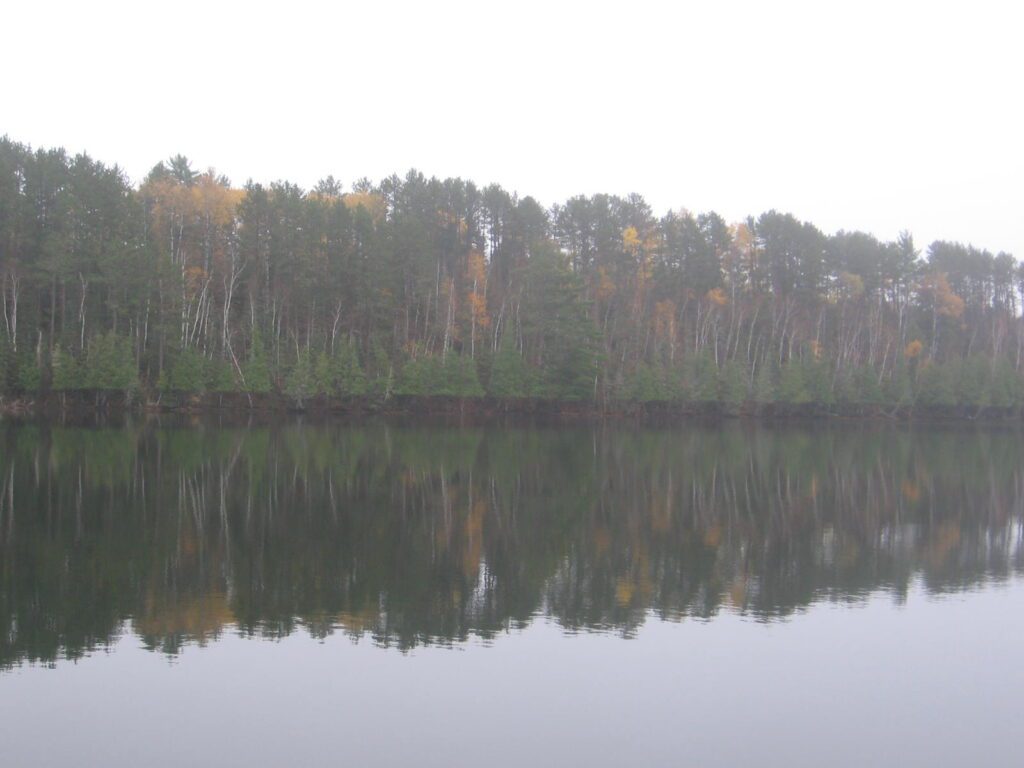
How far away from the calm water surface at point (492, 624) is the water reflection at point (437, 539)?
86mm

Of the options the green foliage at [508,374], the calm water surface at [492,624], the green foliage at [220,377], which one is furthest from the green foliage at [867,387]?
the calm water surface at [492,624]

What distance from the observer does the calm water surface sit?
8859mm

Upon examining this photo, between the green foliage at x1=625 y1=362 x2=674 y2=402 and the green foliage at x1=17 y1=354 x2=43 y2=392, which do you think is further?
the green foliage at x1=625 y1=362 x2=674 y2=402

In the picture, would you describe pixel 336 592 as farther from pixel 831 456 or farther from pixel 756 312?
pixel 756 312

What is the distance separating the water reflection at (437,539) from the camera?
12.4m

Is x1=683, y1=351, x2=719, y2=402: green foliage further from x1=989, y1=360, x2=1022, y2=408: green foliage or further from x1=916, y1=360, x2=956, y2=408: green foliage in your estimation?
x1=989, y1=360, x2=1022, y2=408: green foliage

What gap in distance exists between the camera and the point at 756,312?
74.2 m

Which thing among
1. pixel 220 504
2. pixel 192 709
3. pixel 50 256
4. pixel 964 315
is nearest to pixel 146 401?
pixel 50 256

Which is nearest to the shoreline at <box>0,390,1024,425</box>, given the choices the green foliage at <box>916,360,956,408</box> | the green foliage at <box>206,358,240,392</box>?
the green foliage at <box>206,358,240,392</box>

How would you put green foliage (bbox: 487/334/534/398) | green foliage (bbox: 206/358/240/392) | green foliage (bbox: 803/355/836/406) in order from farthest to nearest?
green foliage (bbox: 803/355/836/406), green foliage (bbox: 487/334/534/398), green foliage (bbox: 206/358/240/392)

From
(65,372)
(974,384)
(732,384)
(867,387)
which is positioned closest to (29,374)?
(65,372)

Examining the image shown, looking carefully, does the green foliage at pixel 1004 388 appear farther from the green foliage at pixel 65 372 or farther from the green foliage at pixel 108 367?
the green foliage at pixel 65 372

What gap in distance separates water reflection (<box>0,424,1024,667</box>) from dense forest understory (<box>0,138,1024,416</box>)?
2029 cm

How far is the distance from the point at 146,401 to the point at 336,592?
143ft
